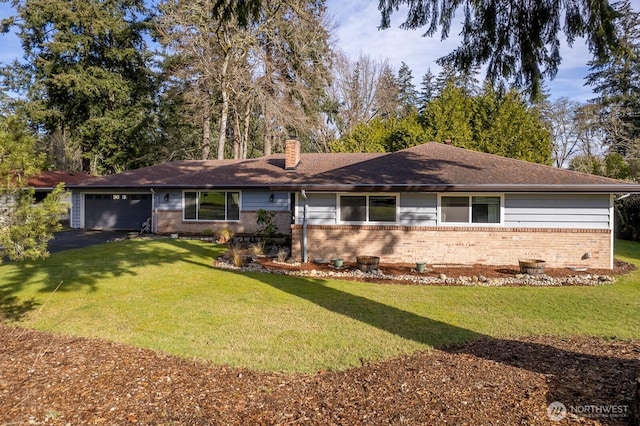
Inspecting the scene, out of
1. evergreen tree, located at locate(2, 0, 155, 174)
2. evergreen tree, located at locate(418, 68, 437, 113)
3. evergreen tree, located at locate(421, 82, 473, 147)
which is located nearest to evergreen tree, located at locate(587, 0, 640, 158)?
evergreen tree, located at locate(421, 82, 473, 147)

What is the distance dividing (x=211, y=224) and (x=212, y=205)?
2.86 ft

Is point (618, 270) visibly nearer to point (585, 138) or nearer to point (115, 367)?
point (115, 367)

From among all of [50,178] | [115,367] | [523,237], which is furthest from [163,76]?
[115,367]

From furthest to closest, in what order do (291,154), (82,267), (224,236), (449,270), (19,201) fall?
1. (291,154)
2. (224,236)
3. (449,270)
4. (82,267)
5. (19,201)

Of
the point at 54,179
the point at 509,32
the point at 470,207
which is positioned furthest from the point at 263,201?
the point at 54,179

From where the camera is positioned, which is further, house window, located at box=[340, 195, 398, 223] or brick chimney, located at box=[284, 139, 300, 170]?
brick chimney, located at box=[284, 139, 300, 170]

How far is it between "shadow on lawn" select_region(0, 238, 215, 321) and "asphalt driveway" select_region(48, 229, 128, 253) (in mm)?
1389

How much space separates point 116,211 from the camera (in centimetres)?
2048

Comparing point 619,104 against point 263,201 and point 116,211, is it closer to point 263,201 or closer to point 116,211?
point 263,201

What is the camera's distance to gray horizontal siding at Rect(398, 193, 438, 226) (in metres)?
11.6

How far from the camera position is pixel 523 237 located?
11.2m

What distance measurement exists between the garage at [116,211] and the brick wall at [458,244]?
1147cm

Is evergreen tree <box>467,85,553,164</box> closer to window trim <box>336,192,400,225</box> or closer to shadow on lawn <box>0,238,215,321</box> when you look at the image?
window trim <box>336,192,400,225</box>

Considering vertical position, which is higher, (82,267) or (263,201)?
(263,201)
